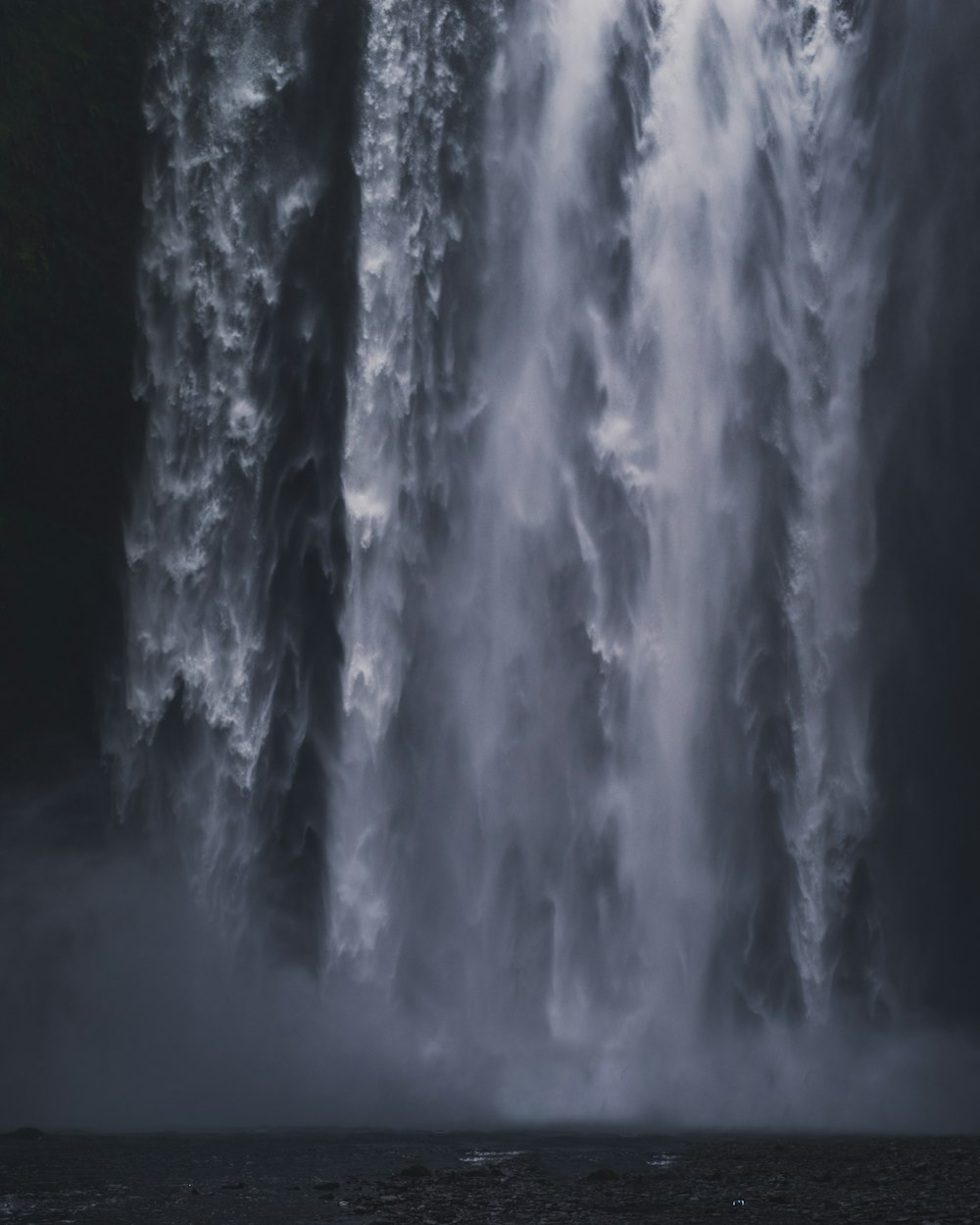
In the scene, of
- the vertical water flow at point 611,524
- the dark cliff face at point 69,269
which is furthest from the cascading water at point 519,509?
the dark cliff face at point 69,269

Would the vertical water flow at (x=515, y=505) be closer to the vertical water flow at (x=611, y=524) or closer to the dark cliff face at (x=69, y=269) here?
the vertical water flow at (x=611, y=524)

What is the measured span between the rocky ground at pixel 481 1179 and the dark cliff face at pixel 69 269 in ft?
34.6

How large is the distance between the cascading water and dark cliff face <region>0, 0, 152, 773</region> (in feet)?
2.70

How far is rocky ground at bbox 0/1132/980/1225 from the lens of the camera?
1781cm

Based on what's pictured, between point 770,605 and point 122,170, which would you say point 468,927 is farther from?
point 122,170

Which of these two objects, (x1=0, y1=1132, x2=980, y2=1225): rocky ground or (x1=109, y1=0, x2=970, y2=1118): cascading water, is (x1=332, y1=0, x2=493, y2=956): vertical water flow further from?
(x1=0, y1=1132, x2=980, y2=1225): rocky ground

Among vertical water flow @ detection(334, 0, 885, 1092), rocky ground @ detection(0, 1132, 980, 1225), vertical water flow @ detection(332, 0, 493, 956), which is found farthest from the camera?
vertical water flow @ detection(332, 0, 493, 956)

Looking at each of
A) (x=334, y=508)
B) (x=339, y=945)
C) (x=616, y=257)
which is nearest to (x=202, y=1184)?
(x=339, y=945)

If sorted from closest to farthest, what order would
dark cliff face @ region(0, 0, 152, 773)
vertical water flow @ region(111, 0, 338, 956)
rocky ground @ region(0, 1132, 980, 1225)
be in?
1. rocky ground @ region(0, 1132, 980, 1225)
2. vertical water flow @ region(111, 0, 338, 956)
3. dark cliff face @ region(0, 0, 152, 773)

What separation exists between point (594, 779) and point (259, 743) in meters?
5.68

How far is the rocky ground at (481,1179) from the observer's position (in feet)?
58.4

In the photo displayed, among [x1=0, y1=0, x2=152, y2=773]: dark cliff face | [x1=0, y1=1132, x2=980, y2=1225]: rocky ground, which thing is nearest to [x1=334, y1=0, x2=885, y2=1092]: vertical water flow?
[x1=0, y1=0, x2=152, y2=773]: dark cliff face

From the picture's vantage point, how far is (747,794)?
29.4m

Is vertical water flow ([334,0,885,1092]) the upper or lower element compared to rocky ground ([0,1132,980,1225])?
upper
